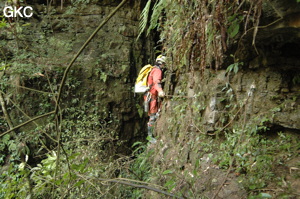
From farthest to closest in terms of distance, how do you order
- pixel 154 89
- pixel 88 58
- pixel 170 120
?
1. pixel 88 58
2. pixel 154 89
3. pixel 170 120

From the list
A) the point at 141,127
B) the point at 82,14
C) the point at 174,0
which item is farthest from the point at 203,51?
the point at 82,14

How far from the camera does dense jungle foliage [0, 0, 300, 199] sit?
227 centimetres

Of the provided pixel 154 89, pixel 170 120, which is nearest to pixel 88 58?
→ pixel 154 89

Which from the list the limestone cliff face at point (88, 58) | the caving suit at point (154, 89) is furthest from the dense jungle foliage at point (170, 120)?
the caving suit at point (154, 89)

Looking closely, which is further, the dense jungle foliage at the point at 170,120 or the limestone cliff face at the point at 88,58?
the limestone cliff face at the point at 88,58

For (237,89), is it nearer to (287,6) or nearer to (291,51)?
(291,51)

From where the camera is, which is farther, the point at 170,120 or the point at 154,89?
the point at 154,89

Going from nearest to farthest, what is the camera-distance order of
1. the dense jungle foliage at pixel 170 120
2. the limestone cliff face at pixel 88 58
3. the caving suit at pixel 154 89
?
the dense jungle foliage at pixel 170 120
the caving suit at pixel 154 89
the limestone cliff face at pixel 88 58

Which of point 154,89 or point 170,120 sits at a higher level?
point 154,89

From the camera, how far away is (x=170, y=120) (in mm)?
4754

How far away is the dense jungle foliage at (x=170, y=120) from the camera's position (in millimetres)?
2273

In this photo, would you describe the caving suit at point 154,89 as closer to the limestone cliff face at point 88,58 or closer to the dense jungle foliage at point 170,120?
the dense jungle foliage at point 170,120

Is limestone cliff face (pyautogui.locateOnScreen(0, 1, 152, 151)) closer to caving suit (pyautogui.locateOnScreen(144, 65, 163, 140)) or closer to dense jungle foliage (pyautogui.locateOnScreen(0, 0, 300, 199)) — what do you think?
dense jungle foliage (pyautogui.locateOnScreen(0, 0, 300, 199))

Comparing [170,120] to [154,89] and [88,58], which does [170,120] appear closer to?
[154,89]
